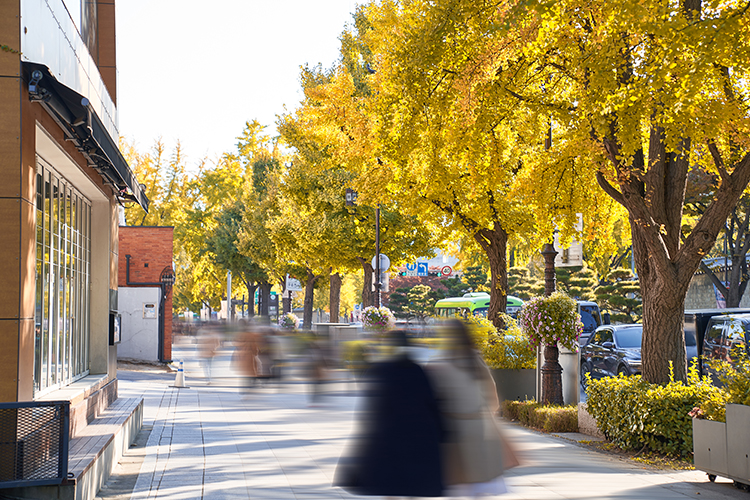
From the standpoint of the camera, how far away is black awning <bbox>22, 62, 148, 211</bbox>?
24.5 ft

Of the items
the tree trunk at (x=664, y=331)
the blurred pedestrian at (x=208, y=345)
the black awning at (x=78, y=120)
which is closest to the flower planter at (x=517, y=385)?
the tree trunk at (x=664, y=331)

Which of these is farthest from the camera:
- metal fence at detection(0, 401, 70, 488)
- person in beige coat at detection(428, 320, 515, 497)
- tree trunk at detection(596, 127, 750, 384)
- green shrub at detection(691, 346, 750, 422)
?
tree trunk at detection(596, 127, 750, 384)

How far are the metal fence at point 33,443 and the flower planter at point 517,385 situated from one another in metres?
10.6

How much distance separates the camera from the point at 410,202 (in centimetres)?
2088

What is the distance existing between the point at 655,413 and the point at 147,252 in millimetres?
24217

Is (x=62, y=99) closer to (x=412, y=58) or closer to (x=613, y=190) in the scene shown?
(x=412, y=58)

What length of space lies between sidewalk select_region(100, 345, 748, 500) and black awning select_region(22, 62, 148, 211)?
4057 millimetres

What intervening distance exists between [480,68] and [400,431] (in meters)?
8.45

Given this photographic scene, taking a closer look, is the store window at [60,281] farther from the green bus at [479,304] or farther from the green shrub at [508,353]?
the green bus at [479,304]

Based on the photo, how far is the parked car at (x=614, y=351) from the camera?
18.8 m

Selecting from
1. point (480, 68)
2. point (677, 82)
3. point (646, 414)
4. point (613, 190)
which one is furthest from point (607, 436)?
point (480, 68)

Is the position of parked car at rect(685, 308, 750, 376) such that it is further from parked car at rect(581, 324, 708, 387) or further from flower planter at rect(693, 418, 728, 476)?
flower planter at rect(693, 418, 728, 476)

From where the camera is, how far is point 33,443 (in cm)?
631

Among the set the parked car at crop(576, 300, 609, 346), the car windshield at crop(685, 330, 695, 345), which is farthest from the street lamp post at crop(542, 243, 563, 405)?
the parked car at crop(576, 300, 609, 346)
